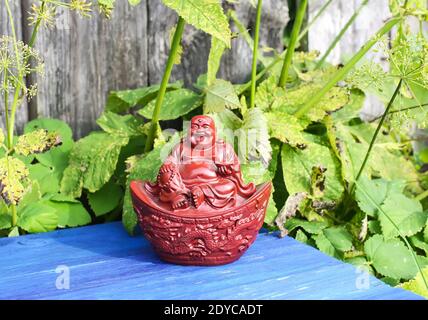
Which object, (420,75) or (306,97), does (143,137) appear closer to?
(306,97)

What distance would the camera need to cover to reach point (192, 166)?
5.09 ft

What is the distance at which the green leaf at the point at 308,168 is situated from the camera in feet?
6.39

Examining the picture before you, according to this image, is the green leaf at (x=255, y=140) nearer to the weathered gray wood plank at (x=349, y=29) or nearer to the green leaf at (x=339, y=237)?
the green leaf at (x=339, y=237)

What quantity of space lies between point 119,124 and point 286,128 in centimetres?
52

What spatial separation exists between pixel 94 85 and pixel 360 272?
1092mm

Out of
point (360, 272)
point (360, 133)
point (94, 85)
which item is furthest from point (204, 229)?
point (360, 133)

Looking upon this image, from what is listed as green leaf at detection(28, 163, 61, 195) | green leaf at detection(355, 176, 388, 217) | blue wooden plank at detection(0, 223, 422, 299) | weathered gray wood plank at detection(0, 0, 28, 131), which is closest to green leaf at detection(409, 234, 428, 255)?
green leaf at detection(355, 176, 388, 217)

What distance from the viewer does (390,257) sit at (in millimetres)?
1833

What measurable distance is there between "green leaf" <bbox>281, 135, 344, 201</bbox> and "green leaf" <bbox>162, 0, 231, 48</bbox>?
0.56m

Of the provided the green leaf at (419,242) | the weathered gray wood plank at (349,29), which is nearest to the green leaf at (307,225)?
the green leaf at (419,242)

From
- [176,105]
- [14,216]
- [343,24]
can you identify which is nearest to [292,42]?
[176,105]

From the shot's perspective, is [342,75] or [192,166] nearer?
[192,166]
